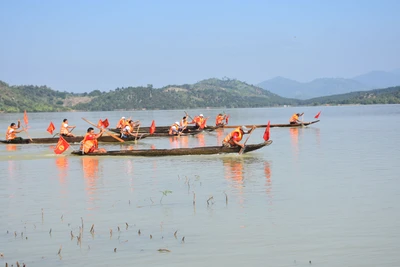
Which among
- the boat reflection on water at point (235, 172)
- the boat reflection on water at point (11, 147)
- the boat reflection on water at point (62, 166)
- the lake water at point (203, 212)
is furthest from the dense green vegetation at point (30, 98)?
A: the lake water at point (203, 212)

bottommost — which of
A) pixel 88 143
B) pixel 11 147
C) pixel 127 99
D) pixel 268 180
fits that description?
pixel 268 180

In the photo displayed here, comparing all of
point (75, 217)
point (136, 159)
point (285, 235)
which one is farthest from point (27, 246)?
point (136, 159)

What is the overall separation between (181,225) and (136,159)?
36.6ft

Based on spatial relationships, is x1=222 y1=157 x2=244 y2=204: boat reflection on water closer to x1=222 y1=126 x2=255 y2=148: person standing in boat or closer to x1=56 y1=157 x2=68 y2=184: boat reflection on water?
x1=222 y1=126 x2=255 y2=148: person standing in boat

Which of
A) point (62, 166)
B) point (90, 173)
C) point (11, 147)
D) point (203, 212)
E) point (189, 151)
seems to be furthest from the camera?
point (11, 147)

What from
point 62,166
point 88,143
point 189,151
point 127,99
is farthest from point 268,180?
point 127,99

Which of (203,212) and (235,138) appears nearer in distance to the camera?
(203,212)

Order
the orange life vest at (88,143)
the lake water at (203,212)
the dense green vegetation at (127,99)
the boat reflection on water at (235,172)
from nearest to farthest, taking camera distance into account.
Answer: the lake water at (203,212) → the boat reflection on water at (235,172) → the orange life vest at (88,143) → the dense green vegetation at (127,99)

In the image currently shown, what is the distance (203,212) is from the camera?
12.1 m

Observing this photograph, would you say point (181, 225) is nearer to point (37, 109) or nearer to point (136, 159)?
point (136, 159)

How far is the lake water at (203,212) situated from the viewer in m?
9.19

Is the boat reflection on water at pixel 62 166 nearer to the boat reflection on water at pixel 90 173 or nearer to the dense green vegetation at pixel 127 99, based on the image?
the boat reflection on water at pixel 90 173

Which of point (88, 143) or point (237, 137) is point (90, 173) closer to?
point (88, 143)

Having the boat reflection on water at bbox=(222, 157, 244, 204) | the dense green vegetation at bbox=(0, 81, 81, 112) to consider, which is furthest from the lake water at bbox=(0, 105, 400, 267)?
the dense green vegetation at bbox=(0, 81, 81, 112)
